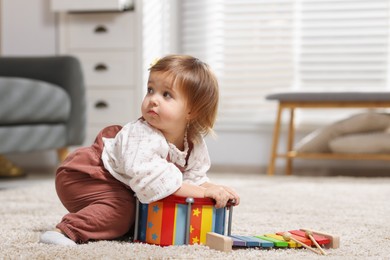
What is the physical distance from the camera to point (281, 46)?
12.3 ft

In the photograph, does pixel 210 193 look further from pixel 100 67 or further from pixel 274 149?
pixel 100 67

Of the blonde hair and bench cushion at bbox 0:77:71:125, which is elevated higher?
the blonde hair

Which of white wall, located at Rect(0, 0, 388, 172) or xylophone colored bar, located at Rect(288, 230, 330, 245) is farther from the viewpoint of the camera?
white wall, located at Rect(0, 0, 388, 172)

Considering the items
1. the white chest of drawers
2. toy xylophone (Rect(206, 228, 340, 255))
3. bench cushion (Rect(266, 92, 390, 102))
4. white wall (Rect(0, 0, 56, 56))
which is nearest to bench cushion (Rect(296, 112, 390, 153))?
bench cushion (Rect(266, 92, 390, 102))

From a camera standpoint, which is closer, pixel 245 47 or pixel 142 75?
pixel 142 75

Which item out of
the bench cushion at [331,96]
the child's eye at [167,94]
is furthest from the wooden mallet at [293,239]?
the bench cushion at [331,96]

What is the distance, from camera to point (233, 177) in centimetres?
312

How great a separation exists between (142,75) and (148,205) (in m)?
2.16

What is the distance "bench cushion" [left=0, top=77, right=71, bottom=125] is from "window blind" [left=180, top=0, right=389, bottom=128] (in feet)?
3.61

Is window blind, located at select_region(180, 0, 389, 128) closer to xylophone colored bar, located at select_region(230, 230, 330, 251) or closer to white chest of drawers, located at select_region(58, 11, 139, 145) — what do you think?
white chest of drawers, located at select_region(58, 11, 139, 145)

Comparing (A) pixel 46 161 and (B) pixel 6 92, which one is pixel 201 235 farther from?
(A) pixel 46 161

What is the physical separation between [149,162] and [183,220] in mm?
127

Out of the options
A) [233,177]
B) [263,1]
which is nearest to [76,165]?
[233,177]

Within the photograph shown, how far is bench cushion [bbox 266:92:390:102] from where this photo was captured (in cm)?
307
